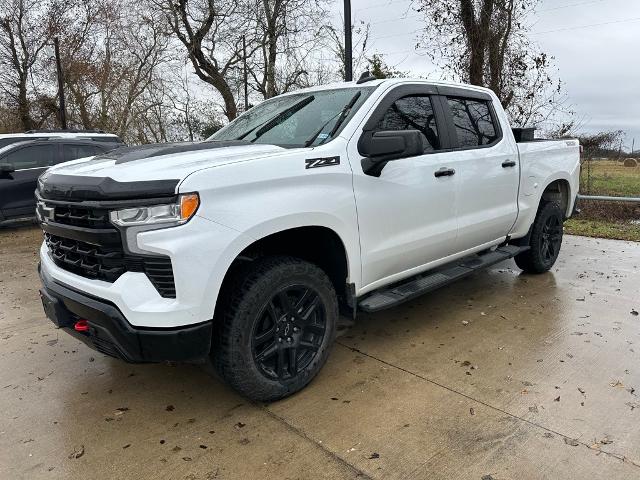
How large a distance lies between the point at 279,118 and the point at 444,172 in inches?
52.3

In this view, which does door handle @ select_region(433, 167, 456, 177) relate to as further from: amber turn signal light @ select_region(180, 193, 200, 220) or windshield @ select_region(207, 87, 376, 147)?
amber turn signal light @ select_region(180, 193, 200, 220)

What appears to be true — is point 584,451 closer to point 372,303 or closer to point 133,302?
point 372,303

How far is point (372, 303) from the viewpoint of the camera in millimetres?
3400

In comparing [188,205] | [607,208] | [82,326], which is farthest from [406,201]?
[607,208]

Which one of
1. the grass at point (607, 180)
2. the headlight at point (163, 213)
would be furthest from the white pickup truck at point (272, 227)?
the grass at point (607, 180)

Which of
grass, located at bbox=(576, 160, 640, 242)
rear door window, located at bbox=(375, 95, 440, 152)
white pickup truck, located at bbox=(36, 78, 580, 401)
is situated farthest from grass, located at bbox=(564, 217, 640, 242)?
rear door window, located at bbox=(375, 95, 440, 152)

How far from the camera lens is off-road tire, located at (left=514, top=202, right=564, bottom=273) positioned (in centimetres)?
529

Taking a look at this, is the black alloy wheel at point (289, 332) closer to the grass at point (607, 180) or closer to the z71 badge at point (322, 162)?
the z71 badge at point (322, 162)

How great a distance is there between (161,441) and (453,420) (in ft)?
5.24

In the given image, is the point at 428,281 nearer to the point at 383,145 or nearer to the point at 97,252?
the point at 383,145

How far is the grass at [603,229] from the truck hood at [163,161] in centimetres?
639

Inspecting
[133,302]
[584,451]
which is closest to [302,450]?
[133,302]

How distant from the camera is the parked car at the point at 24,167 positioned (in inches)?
355

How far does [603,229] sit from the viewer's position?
26.5 feet
